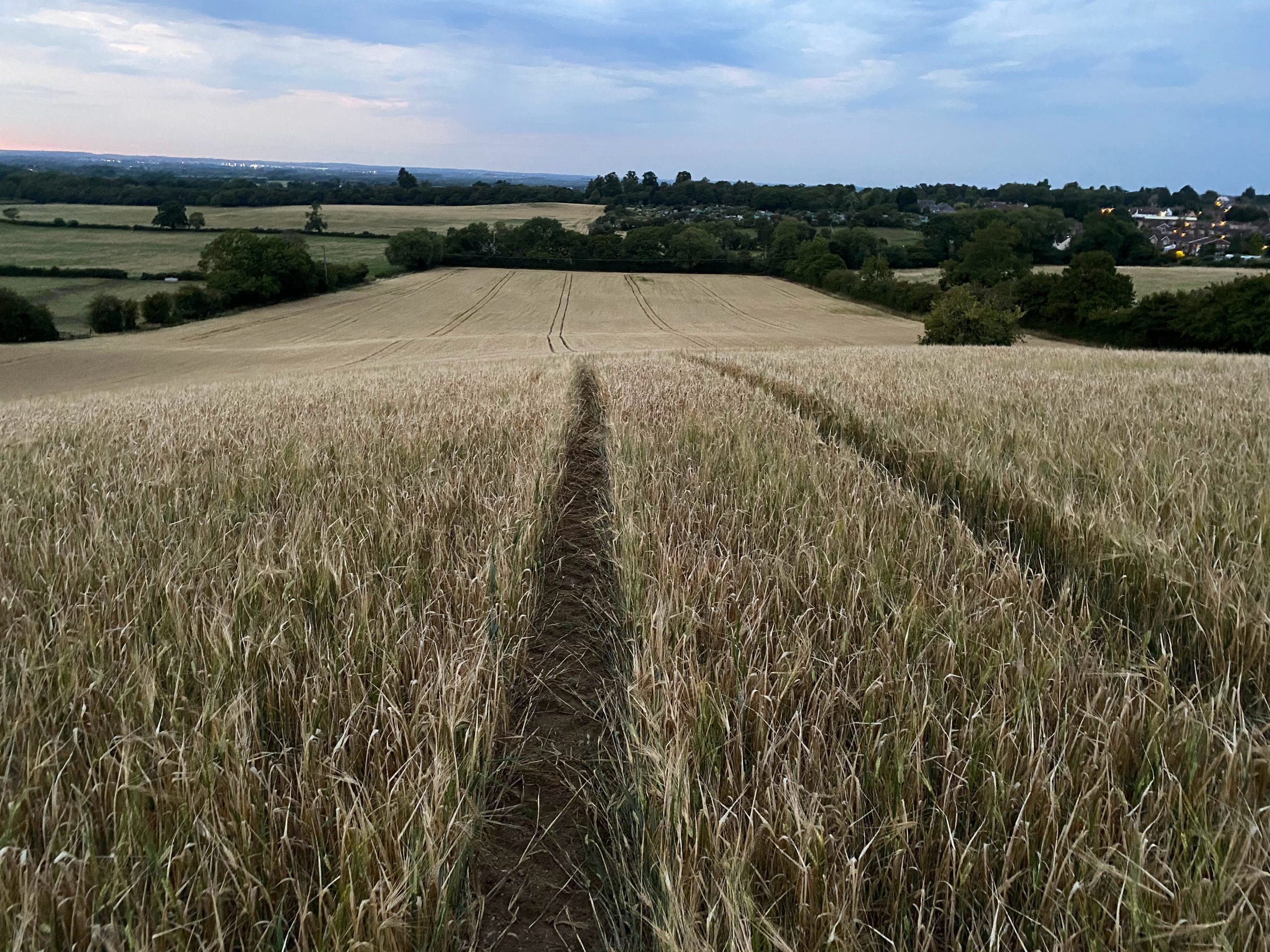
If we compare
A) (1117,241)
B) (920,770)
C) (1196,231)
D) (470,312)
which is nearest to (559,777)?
(920,770)

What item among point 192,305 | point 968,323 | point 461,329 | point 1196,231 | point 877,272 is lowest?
point 461,329

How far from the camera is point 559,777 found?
1880 millimetres

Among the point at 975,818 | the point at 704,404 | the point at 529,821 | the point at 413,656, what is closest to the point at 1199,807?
the point at 975,818

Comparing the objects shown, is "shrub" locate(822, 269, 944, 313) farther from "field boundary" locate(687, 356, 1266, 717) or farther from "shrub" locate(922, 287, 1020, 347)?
"field boundary" locate(687, 356, 1266, 717)

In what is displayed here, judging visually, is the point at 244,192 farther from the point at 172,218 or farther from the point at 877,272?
the point at 877,272

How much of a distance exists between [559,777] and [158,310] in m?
61.6

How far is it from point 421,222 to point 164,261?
125ft

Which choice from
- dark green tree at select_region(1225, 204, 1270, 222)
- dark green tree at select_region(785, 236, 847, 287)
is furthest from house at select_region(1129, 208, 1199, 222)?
dark green tree at select_region(785, 236, 847, 287)

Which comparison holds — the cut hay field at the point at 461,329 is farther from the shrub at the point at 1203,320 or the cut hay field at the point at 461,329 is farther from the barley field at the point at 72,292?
the shrub at the point at 1203,320

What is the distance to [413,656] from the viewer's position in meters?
1.98

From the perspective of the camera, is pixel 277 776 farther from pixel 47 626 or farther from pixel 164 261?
pixel 164 261

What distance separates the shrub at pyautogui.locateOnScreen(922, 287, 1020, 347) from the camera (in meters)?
34.8

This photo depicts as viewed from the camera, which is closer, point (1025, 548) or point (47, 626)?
point (47, 626)

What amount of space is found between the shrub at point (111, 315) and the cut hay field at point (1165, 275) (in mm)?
65796
